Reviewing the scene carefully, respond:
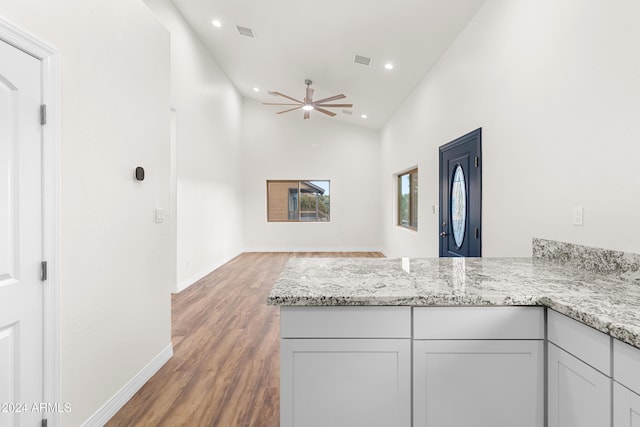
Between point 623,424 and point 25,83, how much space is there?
240 cm

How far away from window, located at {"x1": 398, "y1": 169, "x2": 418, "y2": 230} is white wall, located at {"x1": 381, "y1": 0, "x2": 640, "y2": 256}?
7.02ft

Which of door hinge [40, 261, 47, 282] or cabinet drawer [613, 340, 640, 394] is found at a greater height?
door hinge [40, 261, 47, 282]

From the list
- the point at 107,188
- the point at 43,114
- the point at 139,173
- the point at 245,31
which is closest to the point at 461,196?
the point at 139,173

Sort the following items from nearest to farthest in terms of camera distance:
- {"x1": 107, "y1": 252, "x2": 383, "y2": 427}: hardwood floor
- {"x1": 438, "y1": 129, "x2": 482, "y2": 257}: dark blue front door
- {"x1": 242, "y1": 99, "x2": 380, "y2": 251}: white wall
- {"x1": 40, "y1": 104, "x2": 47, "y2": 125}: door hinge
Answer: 1. {"x1": 40, "y1": 104, "x2": 47, "y2": 125}: door hinge
2. {"x1": 107, "y1": 252, "x2": 383, "y2": 427}: hardwood floor
3. {"x1": 438, "y1": 129, "x2": 482, "y2": 257}: dark blue front door
4. {"x1": 242, "y1": 99, "x2": 380, "y2": 251}: white wall

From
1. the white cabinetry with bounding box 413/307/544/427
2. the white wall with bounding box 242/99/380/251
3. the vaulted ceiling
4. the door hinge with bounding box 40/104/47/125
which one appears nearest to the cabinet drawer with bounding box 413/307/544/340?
the white cabinetry with bounding box 413/307/544/427

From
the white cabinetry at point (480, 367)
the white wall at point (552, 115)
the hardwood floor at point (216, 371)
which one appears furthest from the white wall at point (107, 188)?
the white wall at point (552, 115)

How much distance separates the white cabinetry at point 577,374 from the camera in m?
1.03

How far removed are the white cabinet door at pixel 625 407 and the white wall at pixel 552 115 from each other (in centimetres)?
93

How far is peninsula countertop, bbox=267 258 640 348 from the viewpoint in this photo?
1.10 meters

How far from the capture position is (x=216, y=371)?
2465 mm

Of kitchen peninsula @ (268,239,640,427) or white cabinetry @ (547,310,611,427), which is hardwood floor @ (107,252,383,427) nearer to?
kitchen peninsula @ (268,239,640,427)

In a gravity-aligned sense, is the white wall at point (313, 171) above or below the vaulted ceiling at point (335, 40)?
below

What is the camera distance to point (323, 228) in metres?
8.60

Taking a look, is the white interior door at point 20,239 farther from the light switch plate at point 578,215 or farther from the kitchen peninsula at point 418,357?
the light switch plate at point 578,215
